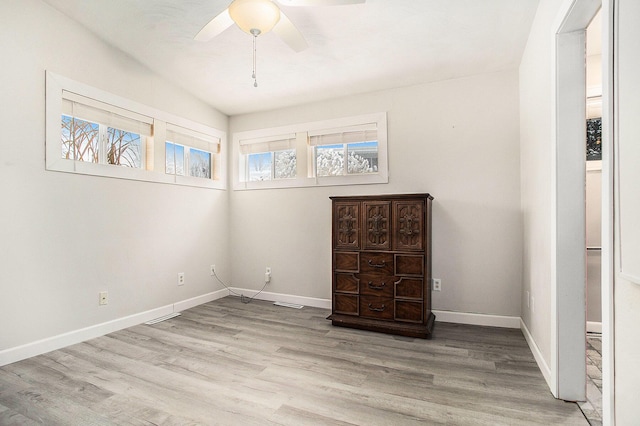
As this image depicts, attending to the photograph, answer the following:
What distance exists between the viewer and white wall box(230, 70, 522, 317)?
3.10m

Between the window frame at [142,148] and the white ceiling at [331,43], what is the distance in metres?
0.50

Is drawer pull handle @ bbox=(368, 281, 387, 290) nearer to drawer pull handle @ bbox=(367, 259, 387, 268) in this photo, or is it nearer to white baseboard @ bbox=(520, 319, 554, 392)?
drawer pull handle @ bbox=(367, 259, 387, 268)

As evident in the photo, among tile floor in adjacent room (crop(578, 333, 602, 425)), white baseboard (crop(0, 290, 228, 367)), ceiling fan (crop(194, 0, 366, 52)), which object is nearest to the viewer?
tile floor in adjacent room (crop(578, 333, 602, 425))

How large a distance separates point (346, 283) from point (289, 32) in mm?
2310

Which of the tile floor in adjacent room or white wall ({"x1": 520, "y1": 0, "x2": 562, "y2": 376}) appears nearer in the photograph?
the tile floor in adjacent room

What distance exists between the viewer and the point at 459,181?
10.7 ft

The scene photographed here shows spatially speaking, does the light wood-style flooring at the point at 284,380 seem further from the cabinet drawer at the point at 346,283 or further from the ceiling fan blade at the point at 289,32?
the ceiling fan blade at the point at 289,32

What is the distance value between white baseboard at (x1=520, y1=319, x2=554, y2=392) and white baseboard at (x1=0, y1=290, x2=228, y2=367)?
360 centimetres

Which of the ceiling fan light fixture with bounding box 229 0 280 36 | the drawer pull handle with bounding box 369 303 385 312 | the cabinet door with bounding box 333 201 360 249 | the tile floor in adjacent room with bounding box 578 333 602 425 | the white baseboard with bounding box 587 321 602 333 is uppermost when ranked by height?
the ceiling fan light fixture with bounding box 229 0 280 36

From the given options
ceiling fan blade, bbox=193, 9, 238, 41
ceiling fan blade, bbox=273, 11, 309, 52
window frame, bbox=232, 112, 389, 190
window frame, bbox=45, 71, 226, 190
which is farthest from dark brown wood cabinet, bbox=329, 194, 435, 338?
window frame, bbox=45, 71, 226, 190

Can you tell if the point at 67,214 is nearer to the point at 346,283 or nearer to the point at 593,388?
the point at 346,283

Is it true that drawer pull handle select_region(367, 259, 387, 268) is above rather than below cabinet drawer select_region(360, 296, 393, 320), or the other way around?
above

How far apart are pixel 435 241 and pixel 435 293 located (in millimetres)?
565

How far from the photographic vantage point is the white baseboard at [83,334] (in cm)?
239
